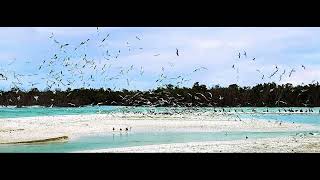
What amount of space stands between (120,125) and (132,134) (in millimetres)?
160

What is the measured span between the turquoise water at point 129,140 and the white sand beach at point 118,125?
0.17 feet

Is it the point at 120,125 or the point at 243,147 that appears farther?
the point at 120,125

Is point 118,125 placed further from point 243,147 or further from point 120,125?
point 243,147

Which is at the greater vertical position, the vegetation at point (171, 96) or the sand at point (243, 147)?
the vegetation at point (171, 96)

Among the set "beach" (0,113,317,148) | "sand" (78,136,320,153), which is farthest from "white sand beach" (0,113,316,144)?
"sand" (78,136,320,153)

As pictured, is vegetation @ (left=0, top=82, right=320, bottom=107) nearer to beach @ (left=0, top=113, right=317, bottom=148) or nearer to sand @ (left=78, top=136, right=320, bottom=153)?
beach @ (left=0, top=113, right=317, bottom=148)

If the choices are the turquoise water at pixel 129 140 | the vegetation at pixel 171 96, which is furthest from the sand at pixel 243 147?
the vegetation at pixel 171 96

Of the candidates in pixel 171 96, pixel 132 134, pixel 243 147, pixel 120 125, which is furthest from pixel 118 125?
pixel 243 147

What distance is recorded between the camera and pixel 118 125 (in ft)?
17.2

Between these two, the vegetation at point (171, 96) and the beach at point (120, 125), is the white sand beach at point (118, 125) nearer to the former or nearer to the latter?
the beach at point (120, 125)

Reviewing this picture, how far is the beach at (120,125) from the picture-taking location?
5.14 m
